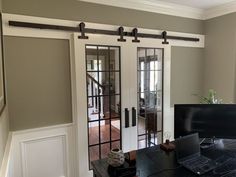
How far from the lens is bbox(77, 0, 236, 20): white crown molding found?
8.80ft

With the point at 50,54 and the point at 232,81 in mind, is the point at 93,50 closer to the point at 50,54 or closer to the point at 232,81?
the point at 50,54

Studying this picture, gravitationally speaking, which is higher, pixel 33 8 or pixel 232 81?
pixel 33 8

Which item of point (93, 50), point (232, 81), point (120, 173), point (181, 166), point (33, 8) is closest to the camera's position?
point (120, 173)

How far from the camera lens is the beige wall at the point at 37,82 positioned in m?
2.14

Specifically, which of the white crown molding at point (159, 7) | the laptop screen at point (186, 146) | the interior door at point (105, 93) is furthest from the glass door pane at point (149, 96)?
the laptop screen at point (186, 146)

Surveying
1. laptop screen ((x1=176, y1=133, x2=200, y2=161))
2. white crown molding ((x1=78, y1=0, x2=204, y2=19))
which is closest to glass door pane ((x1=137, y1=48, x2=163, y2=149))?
white crown molding ((x1=78, y1=0, x2=204, y2=19))

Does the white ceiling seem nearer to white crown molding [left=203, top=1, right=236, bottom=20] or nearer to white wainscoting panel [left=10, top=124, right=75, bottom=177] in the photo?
white crown molding [left=203, top=1, right=236, bottom=20]

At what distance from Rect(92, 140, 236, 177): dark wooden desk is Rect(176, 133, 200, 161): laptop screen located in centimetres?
10

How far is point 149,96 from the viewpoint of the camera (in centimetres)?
308

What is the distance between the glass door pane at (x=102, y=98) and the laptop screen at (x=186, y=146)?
129 centimetres

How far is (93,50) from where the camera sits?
8.36ft

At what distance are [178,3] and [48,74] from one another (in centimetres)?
223

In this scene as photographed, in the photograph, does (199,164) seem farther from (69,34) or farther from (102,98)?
(69,34)

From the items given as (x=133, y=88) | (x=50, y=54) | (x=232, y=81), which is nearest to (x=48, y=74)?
(x=50, y=54)
